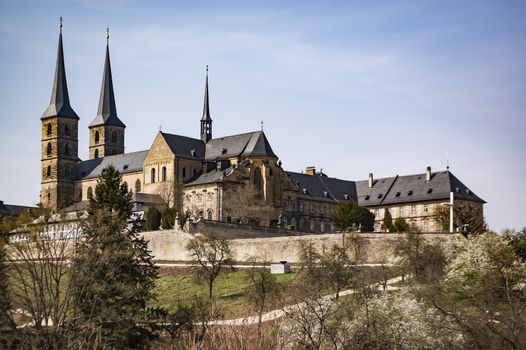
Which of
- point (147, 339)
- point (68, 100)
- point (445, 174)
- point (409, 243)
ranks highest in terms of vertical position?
point (68, 100)

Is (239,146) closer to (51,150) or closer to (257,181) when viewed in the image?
(257,181)

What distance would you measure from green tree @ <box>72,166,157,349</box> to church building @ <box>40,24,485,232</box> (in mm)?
47708

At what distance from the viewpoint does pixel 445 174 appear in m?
107

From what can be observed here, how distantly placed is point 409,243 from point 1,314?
34.2 meters

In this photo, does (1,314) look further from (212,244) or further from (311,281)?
(212,244)

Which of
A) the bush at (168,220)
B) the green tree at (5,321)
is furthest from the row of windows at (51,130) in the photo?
the green tree at (5,321)

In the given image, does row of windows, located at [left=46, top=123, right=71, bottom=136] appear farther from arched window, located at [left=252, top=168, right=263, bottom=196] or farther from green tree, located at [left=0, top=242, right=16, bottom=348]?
green tree, located at [left=0, top=242, right=16, bottom=348]

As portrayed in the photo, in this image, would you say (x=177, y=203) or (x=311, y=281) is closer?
(x=311, y=281)

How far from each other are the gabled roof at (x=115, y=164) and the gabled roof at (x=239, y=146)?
935cm

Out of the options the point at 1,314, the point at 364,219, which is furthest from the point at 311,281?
the point at 364,219

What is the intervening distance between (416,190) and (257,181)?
59.1 feet

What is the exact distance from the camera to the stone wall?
69500 millimetres

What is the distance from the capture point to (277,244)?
2965 inches

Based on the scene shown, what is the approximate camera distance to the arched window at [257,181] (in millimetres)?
99000
